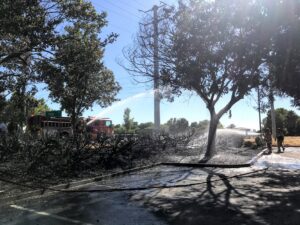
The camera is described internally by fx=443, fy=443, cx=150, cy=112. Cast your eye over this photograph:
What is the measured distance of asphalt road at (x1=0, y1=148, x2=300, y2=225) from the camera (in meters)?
8.48

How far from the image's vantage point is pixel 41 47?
15.8 m

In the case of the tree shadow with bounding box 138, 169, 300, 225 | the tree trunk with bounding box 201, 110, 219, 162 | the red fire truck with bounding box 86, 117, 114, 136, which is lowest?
the tree shadow with bounding box 138, 169, 300, 225

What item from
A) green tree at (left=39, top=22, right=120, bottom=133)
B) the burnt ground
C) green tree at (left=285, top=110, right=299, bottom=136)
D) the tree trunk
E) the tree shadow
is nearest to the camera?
the tree shadow

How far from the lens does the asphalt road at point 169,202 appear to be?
8480mm

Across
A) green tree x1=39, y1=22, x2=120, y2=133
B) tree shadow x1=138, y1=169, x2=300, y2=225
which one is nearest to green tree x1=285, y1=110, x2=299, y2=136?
green tree x1=39, y1=22, x2=120, y2=133

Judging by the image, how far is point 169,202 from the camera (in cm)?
1024

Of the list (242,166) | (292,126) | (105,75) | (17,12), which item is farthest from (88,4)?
(292,126)

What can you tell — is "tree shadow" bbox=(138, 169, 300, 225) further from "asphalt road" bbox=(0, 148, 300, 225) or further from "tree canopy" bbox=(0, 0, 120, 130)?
"tree canopy" bbox=(0, 0, 120, 130)

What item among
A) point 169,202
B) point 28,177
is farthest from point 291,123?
point 169,202

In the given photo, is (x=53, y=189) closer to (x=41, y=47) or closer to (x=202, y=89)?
(x=41, y=47)

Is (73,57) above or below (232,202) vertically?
above

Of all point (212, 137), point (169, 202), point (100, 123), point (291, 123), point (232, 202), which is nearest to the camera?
point (232, 202)

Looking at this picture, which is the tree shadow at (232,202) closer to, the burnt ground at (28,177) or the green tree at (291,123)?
the burnt ground at (28,177)

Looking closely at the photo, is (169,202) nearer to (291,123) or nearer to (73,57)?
(73,57)
